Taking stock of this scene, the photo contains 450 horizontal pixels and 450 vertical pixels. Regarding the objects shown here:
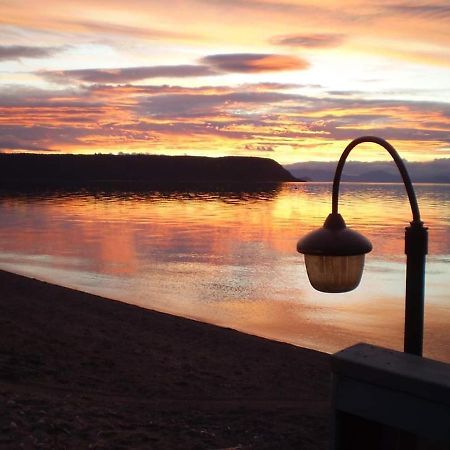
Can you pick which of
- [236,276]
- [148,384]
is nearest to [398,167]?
[148,384]

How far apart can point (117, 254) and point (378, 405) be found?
92.7ft

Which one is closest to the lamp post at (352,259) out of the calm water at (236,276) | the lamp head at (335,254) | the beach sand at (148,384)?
the lamp head at (335,254)

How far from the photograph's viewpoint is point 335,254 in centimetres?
381

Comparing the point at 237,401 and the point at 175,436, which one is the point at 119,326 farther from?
the point at 175,436

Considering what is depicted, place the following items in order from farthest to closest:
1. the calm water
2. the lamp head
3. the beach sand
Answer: the calm water
the beach sand
the lamp head

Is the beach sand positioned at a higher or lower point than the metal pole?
lower

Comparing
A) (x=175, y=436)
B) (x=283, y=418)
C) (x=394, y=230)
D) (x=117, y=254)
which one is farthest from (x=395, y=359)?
(x=394, y=230)

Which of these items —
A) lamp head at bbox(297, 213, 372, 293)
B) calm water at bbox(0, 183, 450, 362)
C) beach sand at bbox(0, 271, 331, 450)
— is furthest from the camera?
calm water at bbox(0, 183, 450, 362)

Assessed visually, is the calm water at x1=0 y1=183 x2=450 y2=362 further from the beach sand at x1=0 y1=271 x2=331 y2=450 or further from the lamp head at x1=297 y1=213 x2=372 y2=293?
the lamp head at x1=297 y1=213 x2=372 y2=293

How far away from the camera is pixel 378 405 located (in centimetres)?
379

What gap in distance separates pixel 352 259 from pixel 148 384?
239 inches

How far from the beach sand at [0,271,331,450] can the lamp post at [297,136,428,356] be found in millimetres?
3432

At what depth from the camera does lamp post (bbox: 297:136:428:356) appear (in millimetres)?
3836

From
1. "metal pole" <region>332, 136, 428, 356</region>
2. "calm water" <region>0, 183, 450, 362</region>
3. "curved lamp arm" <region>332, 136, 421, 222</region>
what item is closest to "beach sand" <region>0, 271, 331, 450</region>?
"calm water" <region>0, 183, 450, 362</region>
